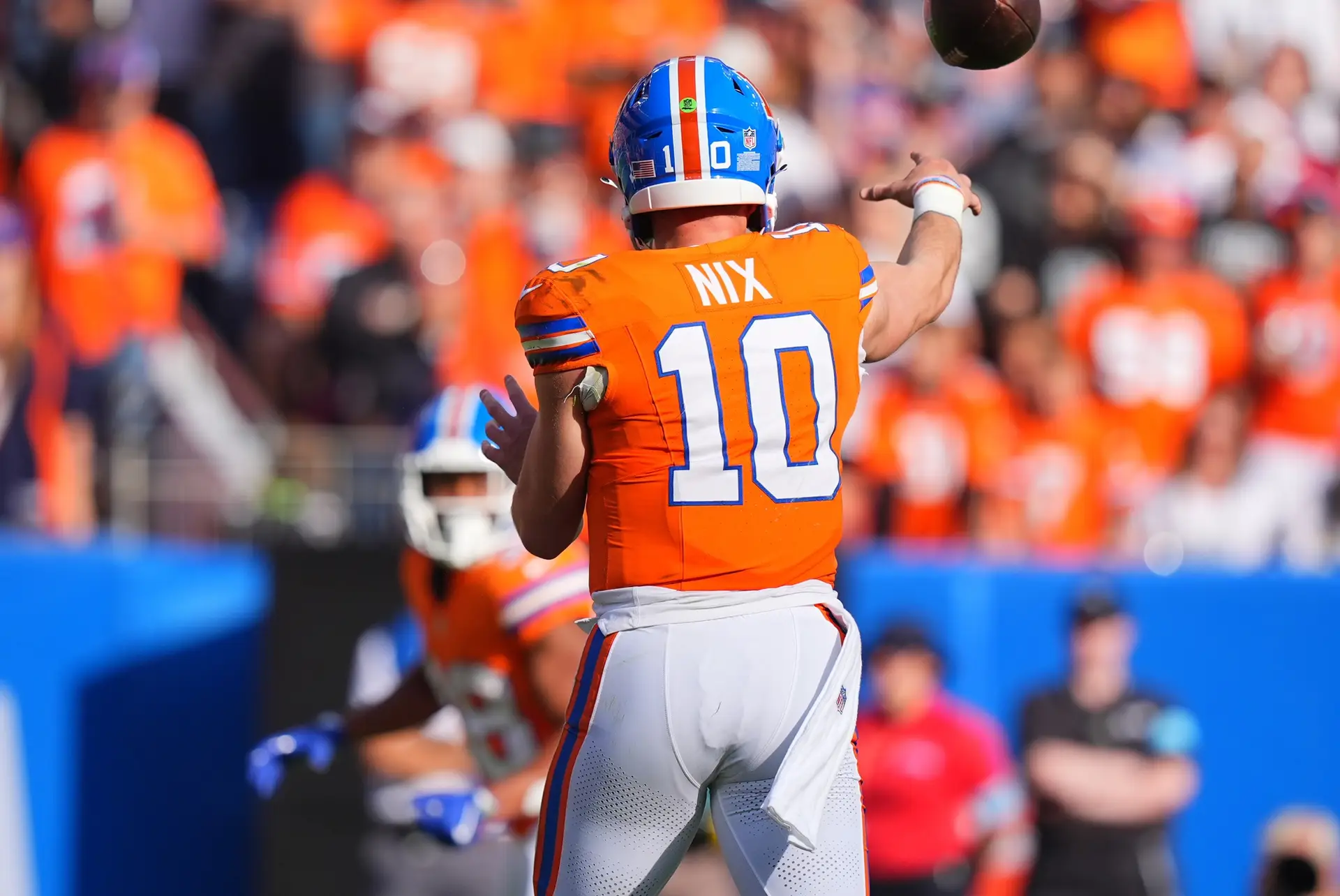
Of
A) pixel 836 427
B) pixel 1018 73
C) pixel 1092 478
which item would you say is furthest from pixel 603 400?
pixel 1018 73

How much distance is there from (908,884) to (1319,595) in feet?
6.75

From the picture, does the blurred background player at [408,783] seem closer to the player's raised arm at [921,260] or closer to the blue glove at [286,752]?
the blue glove at [286,752]

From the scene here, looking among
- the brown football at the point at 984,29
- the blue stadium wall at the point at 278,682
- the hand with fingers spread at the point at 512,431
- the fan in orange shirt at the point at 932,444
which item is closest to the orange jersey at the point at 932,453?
the fan in orange shirt at the point at 932,444

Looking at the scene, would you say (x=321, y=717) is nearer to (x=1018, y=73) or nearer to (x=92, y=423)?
(x=92, y=423)

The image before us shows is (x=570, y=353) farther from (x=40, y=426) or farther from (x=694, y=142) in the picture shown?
(x=40, y=426)

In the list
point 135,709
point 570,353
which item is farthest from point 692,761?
point 135,709

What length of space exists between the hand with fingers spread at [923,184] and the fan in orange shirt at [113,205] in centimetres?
607

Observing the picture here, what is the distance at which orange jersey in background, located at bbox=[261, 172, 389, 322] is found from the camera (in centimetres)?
959

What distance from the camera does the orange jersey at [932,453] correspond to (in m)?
8.58

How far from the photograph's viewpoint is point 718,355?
3.32 metres

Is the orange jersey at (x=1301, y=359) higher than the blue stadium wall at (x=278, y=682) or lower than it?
higher

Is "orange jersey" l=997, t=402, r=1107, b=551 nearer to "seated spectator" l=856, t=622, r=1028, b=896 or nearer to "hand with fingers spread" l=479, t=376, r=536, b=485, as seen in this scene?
"seated spectator" l=856, t=622, r=1028, b=896

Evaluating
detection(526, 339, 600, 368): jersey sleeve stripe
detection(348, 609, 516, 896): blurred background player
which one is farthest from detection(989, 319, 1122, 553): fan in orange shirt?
detection(526, 339, 600, 368): jersey sleeve stripe

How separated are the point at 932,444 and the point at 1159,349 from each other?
134 cm
